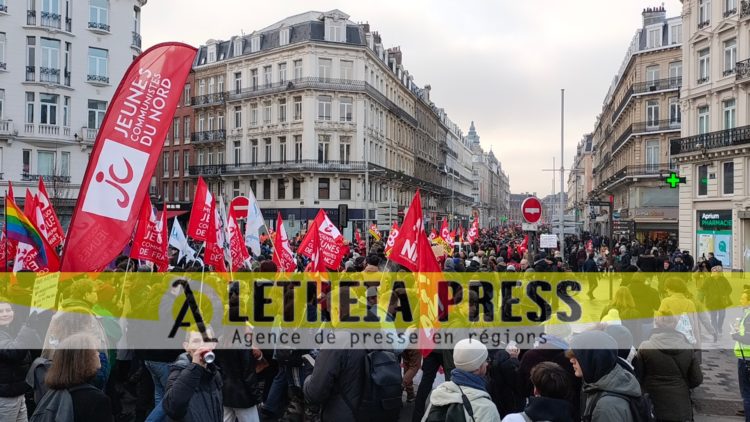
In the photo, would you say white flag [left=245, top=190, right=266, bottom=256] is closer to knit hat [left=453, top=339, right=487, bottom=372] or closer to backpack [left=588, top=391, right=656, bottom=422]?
knit hat [left=453, top=339, right=487, bottom=372]

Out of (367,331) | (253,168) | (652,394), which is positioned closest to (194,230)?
(367,331)

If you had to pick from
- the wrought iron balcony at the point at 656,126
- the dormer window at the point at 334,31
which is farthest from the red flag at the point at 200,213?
the wrought iron balcony at the point at 656,126

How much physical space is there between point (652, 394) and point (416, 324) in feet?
9.37

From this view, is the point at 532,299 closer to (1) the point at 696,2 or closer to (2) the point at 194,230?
(2) the point at 194,230

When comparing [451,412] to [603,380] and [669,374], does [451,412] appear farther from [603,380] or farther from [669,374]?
[669,374]

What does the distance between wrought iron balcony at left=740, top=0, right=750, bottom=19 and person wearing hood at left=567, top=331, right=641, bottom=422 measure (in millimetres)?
29284

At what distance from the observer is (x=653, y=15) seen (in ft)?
177

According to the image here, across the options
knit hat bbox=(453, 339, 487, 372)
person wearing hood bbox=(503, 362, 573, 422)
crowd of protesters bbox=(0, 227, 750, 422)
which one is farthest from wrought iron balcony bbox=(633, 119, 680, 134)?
person wearing hood bbox=(503, 362, 573, 422)

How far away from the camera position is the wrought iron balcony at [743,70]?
1081 inches

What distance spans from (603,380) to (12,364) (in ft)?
16.2

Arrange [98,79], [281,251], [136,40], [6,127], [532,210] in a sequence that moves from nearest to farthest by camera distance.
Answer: [532,210] < [281,251] < [6,127] < [98,79] < [136,40]

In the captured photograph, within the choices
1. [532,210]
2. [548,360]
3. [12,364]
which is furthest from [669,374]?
[532,210]

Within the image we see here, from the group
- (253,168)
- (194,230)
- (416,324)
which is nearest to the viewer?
(416,324)

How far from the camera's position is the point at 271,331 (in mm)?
6914
